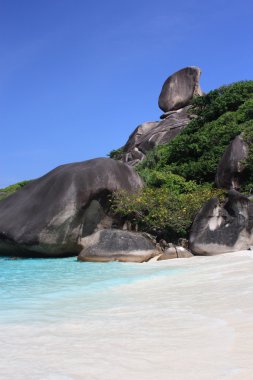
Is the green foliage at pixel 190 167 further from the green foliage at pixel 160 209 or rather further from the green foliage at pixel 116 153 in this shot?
the green foliage at pixel 116 153

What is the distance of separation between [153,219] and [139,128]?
17.4 meters

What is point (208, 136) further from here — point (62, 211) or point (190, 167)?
point (62, 211)

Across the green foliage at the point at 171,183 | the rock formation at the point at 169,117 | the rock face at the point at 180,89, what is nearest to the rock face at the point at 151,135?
the rock formation at the point at 169,117

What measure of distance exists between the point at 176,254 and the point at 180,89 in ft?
71.0

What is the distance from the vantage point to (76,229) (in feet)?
37.4

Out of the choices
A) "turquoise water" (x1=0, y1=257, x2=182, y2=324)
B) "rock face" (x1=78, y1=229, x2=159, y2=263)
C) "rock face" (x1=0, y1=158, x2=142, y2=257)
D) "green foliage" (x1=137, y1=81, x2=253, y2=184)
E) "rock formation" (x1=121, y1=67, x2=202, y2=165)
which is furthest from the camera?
"rock formation" (x1=121, y1=67, x2=202, y2=165)

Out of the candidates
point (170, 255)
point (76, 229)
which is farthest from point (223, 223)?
point (76, 229)

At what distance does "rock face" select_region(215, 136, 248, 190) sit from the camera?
44.5 ft

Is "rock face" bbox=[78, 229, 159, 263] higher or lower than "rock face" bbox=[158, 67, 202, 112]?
lower

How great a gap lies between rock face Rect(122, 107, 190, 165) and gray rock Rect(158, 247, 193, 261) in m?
14.2

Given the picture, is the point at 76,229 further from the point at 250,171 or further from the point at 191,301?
the point at 191,301

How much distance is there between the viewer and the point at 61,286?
6438 mm

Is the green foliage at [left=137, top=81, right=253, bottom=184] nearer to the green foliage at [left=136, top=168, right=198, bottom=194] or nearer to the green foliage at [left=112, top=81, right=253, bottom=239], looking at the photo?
the green foliage at [left=112, top=81, right=253, bottom=239]

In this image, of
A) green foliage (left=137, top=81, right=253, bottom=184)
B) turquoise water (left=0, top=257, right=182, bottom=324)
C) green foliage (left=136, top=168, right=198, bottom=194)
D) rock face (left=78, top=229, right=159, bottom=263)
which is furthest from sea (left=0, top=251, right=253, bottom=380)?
green foliage (left=137, top=81, right=253, bottom=184)
